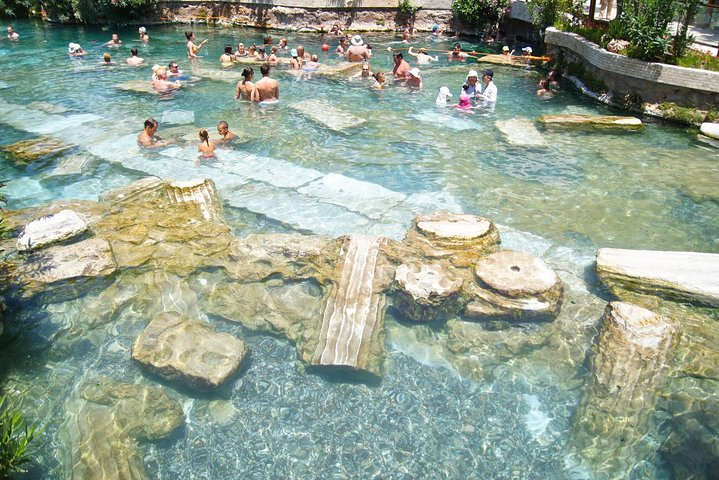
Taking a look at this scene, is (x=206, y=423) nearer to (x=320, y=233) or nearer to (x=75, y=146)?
(x=320, y=233)

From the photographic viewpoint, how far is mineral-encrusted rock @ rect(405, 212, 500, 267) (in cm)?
645

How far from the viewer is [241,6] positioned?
2547 cm

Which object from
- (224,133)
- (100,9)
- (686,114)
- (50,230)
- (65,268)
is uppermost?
Result: (100,9)

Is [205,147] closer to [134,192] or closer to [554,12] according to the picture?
[134,192]

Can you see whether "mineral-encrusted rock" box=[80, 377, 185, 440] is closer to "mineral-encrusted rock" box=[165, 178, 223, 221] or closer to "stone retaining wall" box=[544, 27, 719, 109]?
"mineral-encrusted rock" box=[165, 178, 223, 221]

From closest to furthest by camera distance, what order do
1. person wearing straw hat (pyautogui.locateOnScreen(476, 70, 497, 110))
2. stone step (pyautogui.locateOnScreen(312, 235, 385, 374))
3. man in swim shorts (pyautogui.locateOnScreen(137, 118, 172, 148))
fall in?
1. stone step (pyautogui.locateOnScreen(312, 235, 385, 374))
2. man in swim shorts (pyautogui.locateOnScreen(137, 118, 172, 148))
3. person wearing straw hat (pyautogui.locateOnScreen(476, 70, 497, 110))

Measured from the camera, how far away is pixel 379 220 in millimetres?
7750

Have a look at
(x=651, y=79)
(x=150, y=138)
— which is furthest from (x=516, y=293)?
(x=651, y=79)

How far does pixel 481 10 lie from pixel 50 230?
70.8ft

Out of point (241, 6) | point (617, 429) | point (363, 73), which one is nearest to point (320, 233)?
point (617, 429)

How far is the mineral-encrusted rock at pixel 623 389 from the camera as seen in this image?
14.4ft

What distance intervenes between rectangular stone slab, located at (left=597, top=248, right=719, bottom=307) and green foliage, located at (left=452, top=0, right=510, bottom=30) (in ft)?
64.5

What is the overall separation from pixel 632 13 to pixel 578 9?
12.7 ft

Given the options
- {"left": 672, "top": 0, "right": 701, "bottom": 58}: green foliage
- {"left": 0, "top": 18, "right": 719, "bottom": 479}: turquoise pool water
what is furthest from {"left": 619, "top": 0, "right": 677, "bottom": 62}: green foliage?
{"left": 0, "top": 18, "right": 719, "bottom": 479}: turquoise pool water
